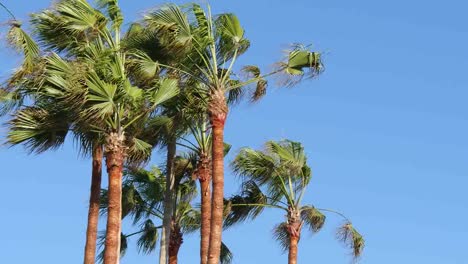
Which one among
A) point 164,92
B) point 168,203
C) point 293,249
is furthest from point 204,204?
point 164,92

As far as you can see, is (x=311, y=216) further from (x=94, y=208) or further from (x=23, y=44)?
(x=23, y=44)

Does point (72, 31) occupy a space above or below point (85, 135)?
above

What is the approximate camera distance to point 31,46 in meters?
23.8

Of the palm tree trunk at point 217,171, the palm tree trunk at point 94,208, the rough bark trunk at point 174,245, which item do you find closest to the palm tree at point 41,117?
the palm tree trunk at point 94,208

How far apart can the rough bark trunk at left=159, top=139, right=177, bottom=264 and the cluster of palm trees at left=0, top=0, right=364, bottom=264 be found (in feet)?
0.10

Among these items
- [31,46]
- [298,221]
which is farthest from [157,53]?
[298,221]

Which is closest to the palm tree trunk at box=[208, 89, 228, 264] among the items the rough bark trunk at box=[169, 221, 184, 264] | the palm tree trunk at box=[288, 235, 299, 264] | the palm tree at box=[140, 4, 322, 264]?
the palm tree at box=[140, 4, 322, 264]

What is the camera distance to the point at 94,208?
83.3 ft

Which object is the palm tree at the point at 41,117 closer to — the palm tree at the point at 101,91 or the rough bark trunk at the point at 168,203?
the palm tree at the point at 101,91

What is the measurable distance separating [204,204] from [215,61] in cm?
391

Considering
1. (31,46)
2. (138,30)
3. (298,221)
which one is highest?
(138,30)

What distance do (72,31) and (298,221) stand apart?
8597mm

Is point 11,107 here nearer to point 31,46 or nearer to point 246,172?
point 31,46

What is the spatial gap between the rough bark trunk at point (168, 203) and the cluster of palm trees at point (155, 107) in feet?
0.10
